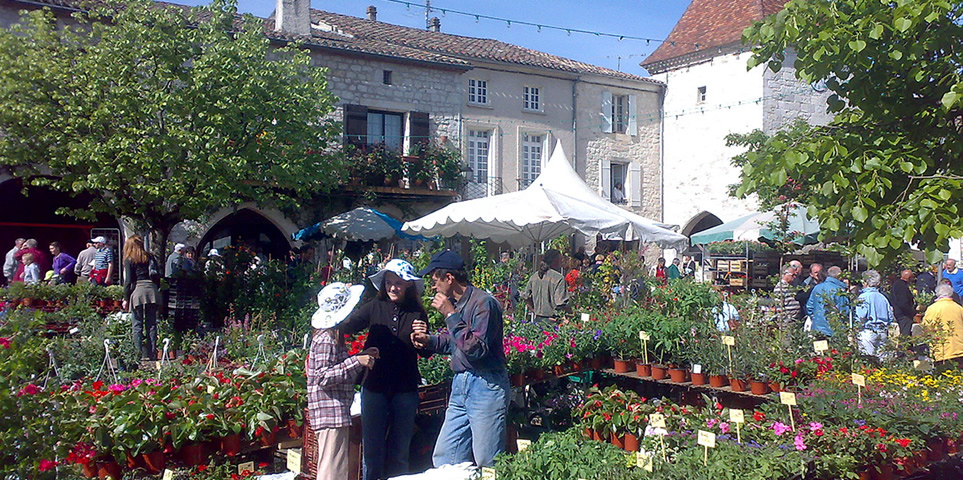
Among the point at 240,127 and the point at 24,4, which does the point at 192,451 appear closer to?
the point at 240,127

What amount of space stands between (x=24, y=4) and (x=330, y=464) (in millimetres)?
14308

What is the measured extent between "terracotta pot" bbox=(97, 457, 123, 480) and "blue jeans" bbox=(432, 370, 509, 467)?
5.89ft

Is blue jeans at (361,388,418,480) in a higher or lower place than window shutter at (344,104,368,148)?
lower

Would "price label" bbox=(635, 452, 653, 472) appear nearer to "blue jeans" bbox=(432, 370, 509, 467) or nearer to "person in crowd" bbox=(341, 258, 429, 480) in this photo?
"blue jeans" bbox=(432, 370, 509, 467)

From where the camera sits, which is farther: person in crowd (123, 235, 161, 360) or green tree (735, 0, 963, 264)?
person in crowd (123, 235, 161, 360)

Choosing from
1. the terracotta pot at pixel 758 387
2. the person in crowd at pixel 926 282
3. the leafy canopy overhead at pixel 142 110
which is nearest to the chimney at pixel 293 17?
the leafy canopy overhead at pixel 142 110

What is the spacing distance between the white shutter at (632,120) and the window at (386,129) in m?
7.63

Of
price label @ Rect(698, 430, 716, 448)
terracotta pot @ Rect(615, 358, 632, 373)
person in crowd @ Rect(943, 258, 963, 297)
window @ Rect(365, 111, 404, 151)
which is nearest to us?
price label @ Rect(698, 430, 716, 448)

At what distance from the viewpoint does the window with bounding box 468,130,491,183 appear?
833 inches

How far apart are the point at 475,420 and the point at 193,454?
166cm

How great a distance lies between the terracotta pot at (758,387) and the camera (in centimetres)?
584

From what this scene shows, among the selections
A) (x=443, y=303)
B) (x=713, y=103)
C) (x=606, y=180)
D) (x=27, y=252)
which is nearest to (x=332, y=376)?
(x=443, y=303)

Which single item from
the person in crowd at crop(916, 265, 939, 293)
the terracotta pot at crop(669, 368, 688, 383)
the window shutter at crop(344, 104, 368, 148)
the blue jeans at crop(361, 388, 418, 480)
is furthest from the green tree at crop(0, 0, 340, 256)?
the person in crowd at crop(916, 265, 939, 293)

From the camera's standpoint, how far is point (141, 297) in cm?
889
